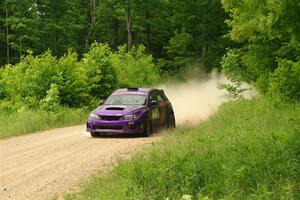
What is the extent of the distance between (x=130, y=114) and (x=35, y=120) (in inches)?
188

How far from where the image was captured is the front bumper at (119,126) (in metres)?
16.4

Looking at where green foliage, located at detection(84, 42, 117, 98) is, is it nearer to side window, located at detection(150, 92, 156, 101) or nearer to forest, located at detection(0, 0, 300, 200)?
forest, located at detection(0, 0, 300, 200)

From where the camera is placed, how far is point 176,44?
50.9 metres

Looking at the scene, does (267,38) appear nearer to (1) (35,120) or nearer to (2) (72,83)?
(1) (35,120)

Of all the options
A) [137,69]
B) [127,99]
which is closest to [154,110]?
[127,99]

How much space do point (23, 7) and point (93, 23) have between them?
11.3 metres

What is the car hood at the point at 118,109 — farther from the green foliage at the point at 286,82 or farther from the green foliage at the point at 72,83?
the green foliage at the point at 72,83

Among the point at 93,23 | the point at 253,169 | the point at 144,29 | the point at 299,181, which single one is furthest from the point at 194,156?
the point at 93,23

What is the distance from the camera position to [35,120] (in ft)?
64.0

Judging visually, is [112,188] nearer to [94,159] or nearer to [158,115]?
[94,159]

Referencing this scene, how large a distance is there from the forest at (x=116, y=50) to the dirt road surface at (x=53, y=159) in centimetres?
442

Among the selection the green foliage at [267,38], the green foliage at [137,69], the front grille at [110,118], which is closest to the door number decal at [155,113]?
the front grille at [110,118]

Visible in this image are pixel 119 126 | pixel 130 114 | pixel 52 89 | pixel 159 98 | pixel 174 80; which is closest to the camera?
pixel 119 126

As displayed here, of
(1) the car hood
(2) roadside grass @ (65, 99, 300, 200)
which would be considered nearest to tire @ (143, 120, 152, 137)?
(1) the car hood
